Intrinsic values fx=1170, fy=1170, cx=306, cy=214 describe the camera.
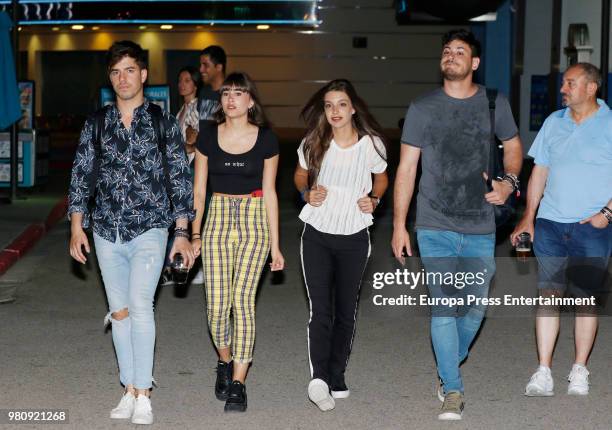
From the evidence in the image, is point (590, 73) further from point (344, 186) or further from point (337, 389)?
point (337, 389)

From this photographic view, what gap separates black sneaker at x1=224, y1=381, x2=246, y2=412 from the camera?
6.51 metres

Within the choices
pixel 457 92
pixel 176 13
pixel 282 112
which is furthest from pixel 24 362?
pixel 282 112

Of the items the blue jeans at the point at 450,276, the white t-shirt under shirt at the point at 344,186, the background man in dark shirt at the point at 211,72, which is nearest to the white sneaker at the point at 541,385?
the blue jeans at the point at 450,276

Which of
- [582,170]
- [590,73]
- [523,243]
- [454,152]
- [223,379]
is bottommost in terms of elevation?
[223,379]

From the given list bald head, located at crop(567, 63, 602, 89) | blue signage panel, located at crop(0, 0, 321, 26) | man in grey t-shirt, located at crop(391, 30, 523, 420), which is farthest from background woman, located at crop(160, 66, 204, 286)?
blue signage panel, located at crop(0, 0, 321, 26)

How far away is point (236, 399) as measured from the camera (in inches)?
257

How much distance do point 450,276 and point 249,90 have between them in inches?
61.2

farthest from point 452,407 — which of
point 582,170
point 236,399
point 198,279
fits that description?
point 198,279

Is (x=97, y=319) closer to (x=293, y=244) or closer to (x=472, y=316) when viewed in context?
(x=472, y=316)

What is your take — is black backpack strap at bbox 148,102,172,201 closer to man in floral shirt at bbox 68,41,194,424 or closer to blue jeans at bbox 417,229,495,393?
man in floral shirt at bbox 68,41,194,424

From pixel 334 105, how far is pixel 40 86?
31.2 meters

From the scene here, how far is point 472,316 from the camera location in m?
6.68

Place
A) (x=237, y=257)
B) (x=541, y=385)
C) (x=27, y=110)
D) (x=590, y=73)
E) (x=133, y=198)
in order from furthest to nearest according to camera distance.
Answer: (x=27, y=110)
(x=541, y=385)
(x=590, y=73)
(x=237, y=257)
(x=133, y=198)

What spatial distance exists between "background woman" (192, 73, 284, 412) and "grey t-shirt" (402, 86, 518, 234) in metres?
0.87
